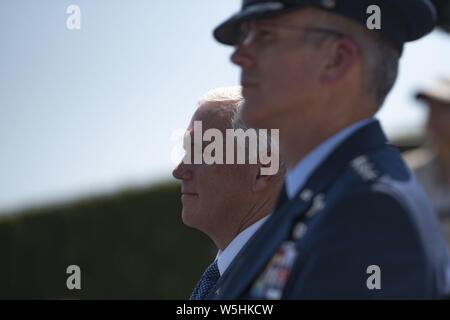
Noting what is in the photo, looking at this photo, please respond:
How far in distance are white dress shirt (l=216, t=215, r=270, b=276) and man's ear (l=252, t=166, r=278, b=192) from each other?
0.15 m

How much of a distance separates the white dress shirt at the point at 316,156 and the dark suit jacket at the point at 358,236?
0.02 meters

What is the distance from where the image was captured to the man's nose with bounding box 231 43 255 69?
2361 mm

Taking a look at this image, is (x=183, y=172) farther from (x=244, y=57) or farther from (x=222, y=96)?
(x=244, y=57)

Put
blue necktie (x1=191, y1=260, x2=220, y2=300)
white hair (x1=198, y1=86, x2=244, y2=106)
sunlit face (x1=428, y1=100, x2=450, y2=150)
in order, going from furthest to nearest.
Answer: sunlit face (x1=428, y1=100, x2=450, y2=150), white hair (x1=198, y1=86, x2=244, y2=106), blue necktie (x1=191, y1=260, x2=220, y2=300)

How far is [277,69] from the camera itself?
7.55ft

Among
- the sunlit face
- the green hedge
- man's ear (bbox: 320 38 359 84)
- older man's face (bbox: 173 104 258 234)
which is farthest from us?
the green hedge


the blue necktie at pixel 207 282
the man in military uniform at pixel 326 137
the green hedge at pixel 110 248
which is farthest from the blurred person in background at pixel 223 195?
the green hedge at pixel 110 248

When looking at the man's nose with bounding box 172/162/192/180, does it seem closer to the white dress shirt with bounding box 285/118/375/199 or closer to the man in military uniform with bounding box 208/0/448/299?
the man in military uniform with bounding box 208/0/448/299

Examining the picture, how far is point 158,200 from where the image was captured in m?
12.8

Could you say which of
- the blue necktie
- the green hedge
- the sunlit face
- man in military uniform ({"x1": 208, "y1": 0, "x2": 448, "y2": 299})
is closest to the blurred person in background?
the blue necktie

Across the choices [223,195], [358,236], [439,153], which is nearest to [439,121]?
[439,153]
